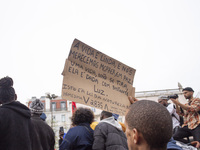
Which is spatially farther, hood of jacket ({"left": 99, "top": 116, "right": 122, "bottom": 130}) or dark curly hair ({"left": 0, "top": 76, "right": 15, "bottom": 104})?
hood of jacket ({"left": 99, "top": 116, "right": 122, "bottom": 130})

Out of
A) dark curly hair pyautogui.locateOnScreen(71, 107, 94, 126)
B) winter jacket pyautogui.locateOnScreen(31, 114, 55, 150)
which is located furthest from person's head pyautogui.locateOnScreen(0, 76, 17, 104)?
dark curly hair pyautogui.locateOnScreen(71, 107, 94, 126)

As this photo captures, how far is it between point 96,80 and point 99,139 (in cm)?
129

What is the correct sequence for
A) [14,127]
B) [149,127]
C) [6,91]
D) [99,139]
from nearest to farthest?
[149,127] < [14,127] < [6,91] < [99,139]

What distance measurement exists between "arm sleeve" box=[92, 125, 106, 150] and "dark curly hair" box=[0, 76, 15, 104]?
1445 millimetres

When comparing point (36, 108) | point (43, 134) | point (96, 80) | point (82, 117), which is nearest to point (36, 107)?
point (36, 108)

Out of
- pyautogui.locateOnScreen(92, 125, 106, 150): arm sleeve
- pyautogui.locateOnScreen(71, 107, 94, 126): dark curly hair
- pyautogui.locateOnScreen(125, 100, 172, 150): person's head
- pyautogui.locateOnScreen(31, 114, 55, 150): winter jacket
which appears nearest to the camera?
pyautogui.locateOnScreen(125, 100, 172, 150): person's head

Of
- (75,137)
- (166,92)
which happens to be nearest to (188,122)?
(75,137)

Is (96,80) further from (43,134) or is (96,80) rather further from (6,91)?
(43,134)

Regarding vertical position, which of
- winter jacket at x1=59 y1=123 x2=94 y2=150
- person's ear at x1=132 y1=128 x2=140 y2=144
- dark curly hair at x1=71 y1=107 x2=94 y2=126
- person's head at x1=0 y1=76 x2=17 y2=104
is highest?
person's head at x1=0 y1=76 x2=17 y2=104

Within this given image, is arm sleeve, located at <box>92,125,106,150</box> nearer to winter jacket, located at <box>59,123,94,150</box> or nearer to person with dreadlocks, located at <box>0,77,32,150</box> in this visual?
winter jacket, located at <box>59,123,94,150</box>

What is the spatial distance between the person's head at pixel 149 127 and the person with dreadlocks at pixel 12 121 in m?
1.69

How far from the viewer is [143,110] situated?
163cm

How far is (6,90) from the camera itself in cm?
290

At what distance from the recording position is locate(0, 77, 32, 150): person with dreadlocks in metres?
2.64
